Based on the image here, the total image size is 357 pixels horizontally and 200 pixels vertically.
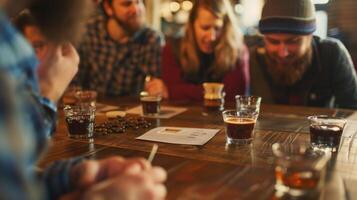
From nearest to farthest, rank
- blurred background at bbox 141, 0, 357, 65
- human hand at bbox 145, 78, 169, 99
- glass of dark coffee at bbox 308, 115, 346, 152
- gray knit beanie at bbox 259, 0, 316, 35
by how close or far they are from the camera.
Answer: glass of dark coffee at bbox 308, 115, 346, 152
gray knit beanie at bbox 259, 0, 316, 35
human hand at bbox 145, 78, 169, 99
blurred background at bbox 141, 0, 357, 65

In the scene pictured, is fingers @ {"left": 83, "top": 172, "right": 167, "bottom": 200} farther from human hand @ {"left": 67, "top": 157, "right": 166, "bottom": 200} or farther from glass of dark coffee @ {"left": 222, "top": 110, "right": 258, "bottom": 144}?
glass of dark coffee @ {"left": 222, "top": 110, "right": 258, "bottom": 144}

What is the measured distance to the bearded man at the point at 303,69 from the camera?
90.4 inches

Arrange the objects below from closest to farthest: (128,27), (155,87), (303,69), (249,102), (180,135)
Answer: (180,135) → (249,102) → (155,87) → (303,69) → (128,27)

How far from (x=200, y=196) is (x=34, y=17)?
514mm

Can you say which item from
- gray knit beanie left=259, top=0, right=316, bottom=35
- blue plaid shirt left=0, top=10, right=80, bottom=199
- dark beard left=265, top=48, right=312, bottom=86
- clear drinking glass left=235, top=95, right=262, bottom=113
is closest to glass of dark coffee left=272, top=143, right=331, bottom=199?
blue plaid shirt left=0, top=10, right=80, bottom=199

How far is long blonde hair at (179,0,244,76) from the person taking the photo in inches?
105

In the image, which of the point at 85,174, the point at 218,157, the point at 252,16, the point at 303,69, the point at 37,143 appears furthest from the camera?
the point at 252,16

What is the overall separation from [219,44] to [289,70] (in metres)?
0.49

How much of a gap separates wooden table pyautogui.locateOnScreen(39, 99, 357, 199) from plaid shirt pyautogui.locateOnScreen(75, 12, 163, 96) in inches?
52.1

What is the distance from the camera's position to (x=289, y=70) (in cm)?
249

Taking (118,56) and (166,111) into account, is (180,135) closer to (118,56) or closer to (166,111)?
(166,111)

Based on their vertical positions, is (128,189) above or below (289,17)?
below

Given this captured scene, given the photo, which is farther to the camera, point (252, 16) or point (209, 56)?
point (252, 16)

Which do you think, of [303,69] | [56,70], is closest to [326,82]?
[303,69]
